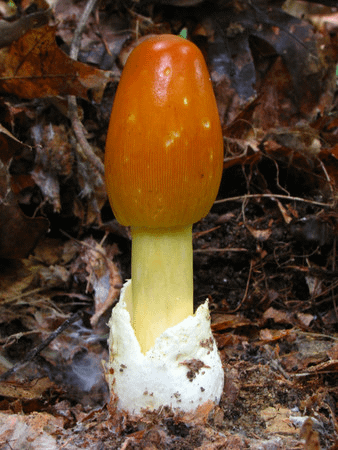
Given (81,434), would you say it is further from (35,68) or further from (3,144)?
(35,68)

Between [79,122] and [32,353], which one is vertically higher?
[79,122]

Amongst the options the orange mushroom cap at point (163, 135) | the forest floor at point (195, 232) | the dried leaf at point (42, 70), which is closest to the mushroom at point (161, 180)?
the orange mushroom cap at point (163, 135)

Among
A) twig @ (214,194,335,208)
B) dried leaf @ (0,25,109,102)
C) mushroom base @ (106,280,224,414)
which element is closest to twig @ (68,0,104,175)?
dried leaf @ (0,25,109,102)

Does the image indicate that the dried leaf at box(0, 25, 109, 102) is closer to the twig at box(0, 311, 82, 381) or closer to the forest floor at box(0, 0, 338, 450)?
the forest floor at box(0, 0, 338, 450)

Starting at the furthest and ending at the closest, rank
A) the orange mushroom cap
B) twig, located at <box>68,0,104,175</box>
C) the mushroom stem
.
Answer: twig, located at <box>68,0,104,175</box>, the mushroom stem, the orange mushroom cap

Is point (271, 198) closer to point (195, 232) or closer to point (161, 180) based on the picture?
point (195, 232)

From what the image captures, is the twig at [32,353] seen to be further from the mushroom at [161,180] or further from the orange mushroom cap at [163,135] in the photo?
the orange mushroom cap at [163,135]

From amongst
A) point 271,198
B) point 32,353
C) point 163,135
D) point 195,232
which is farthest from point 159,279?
point 271,198
